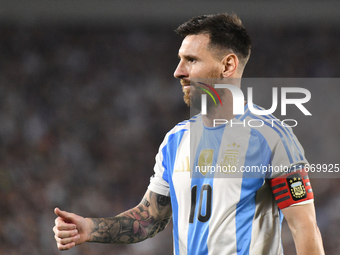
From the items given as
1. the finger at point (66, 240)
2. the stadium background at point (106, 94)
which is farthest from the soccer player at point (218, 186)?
the stadium background at point (106, 94)

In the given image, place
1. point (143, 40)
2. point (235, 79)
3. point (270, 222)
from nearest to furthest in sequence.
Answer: point (270, 222), point (235, 79), point (143, 40)

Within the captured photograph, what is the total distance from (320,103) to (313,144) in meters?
0.58

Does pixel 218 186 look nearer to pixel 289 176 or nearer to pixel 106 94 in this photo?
pixel 289 176

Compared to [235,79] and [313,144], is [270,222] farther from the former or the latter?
[313,144]

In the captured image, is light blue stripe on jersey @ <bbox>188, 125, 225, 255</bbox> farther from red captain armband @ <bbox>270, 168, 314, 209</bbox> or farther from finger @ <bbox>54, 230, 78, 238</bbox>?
finger @ <bbox>54, 230, 78, 238</bbox>

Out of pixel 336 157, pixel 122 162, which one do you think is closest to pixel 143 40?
pixel 122 162

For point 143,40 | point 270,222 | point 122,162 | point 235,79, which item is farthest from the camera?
point 143,40

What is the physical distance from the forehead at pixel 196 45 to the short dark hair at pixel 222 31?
0.02 m

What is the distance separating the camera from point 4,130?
4.64 m

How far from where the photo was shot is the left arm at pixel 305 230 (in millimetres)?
1294

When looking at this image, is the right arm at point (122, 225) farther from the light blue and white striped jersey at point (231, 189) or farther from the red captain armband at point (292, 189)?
the red captain armband at point (292, 189)

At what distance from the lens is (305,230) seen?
1297 mm

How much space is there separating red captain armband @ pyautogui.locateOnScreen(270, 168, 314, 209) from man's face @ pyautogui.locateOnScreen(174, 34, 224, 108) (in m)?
0.57

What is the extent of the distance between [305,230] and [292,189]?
16cm
